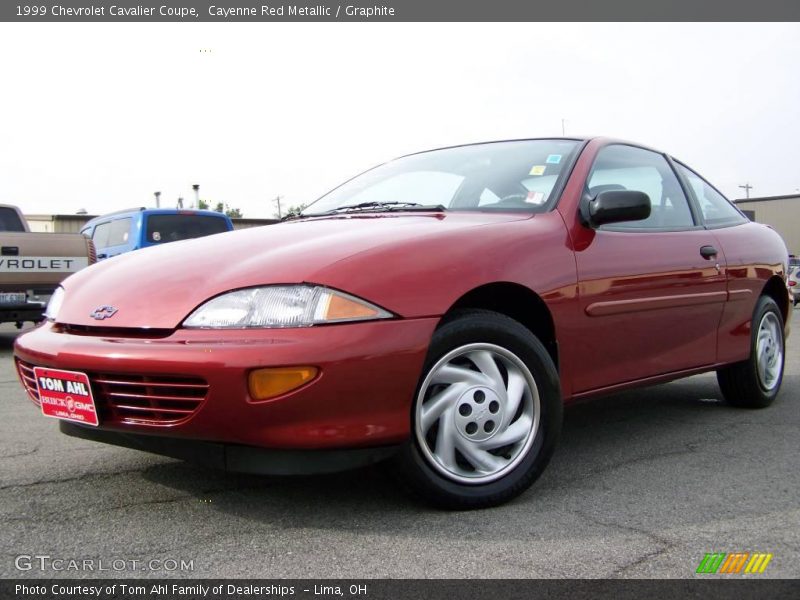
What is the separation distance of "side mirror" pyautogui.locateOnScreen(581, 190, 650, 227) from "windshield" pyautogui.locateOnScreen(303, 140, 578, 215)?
0.65ft

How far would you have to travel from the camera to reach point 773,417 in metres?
4.43

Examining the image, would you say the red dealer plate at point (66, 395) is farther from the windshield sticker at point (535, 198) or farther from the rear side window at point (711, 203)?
the rear side window at point (711, 203)

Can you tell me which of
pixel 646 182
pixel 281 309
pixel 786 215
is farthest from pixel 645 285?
pixel 786 215

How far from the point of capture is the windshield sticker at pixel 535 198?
3.37 meters

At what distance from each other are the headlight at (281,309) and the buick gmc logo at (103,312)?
1.12 ft

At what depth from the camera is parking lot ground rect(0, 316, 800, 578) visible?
89.7 inches

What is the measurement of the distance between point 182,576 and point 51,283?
271 inches

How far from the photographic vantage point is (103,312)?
2717 mm

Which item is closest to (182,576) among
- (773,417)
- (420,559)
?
(420,559)

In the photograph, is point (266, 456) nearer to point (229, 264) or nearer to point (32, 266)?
point (229, 264)

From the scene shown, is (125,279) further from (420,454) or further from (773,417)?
(773,417)

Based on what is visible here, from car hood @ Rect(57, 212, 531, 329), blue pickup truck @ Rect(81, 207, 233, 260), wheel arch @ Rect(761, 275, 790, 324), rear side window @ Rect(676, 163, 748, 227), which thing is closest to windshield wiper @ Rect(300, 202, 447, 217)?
car hood @ Rect(57, 212, 531, 329)

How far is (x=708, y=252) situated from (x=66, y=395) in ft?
10.1

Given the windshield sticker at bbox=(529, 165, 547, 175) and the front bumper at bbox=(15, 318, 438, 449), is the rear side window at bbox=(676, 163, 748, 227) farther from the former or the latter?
the front bumper at bbox=(15, 318, 438, 449)
